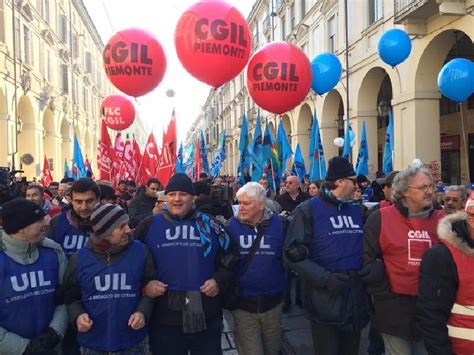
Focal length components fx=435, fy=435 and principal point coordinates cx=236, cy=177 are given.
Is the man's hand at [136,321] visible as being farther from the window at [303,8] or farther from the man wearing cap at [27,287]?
the window at [303,8]

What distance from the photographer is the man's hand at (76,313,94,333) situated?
261 cm

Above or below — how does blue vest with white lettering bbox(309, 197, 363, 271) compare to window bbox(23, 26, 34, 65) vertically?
below

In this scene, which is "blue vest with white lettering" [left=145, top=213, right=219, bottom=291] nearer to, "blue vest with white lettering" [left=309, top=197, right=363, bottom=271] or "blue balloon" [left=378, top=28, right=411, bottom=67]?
"blue vest with white lettering" [left=309, top=197, right=363, bottom=271]

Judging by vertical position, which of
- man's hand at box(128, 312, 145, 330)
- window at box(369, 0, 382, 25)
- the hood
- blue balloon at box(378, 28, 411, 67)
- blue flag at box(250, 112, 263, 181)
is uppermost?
window at box(369, 0, 382, 25)

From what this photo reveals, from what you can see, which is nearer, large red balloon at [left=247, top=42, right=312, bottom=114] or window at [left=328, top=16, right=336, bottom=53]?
large red balloon at [left=247, top=42, right=312, bottom=114]

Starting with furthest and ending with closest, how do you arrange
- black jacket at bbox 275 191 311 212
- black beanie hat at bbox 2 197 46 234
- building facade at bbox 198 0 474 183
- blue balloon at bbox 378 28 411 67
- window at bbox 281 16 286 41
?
window at bbox 281 16 286 41, building facade at bbox 198 0 474 183, blue balloon at bbox 378 28 411 67, black jacket at bbox 275 191 311 212, black beanie hat at bbox 2 197 46 234

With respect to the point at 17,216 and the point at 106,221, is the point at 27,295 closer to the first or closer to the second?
the point at 17,216

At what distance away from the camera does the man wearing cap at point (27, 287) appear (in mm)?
2520

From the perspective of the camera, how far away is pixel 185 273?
2.99 metres

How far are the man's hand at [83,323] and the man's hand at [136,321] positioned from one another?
236mm

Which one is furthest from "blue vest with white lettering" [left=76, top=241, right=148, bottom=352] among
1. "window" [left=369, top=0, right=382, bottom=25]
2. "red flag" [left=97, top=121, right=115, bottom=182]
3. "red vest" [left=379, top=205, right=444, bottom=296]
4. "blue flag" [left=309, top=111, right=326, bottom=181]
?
"window" [left=369, top=0, right=382, bottom=25]

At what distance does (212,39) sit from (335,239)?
3.70 metres

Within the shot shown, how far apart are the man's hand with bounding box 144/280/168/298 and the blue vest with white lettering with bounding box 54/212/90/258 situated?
2.84ft

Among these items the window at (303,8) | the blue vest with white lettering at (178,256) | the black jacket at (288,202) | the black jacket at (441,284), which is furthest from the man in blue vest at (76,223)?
the window at (303,8)
